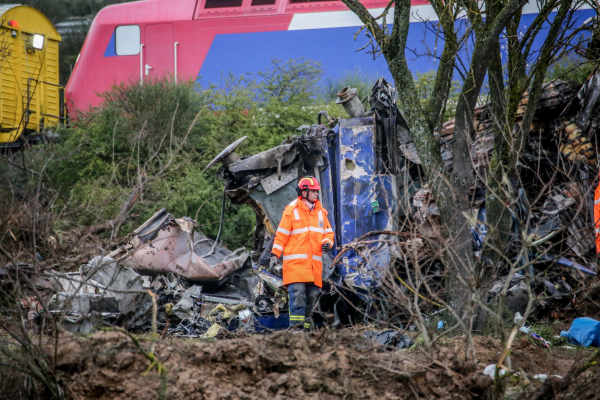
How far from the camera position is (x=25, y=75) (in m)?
12.9

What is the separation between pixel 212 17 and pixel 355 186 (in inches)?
289

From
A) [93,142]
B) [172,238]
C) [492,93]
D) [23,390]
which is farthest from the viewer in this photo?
[93,142]

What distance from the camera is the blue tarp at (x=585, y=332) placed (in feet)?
19.1

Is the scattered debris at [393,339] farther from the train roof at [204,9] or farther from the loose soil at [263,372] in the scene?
the train roof at [204,9]

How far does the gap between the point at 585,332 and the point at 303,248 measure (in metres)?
3.02

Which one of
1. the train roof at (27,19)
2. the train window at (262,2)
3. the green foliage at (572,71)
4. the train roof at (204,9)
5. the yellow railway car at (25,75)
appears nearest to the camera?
the green foliage at (572,71)

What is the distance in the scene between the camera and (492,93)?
21.4 feet

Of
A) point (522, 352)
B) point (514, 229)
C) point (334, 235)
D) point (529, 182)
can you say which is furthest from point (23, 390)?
point (529, 182)

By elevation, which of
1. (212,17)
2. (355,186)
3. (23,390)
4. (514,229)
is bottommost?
(23,390)

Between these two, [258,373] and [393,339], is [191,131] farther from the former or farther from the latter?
[258,373]

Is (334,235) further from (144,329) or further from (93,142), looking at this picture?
(93,142)

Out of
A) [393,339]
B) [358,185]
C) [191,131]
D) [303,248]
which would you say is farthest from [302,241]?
[191,131]

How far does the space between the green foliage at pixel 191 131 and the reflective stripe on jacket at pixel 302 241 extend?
12.5ft

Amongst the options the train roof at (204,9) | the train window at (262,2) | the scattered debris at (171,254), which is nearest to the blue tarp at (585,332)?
the scattered debris at (171,254)
